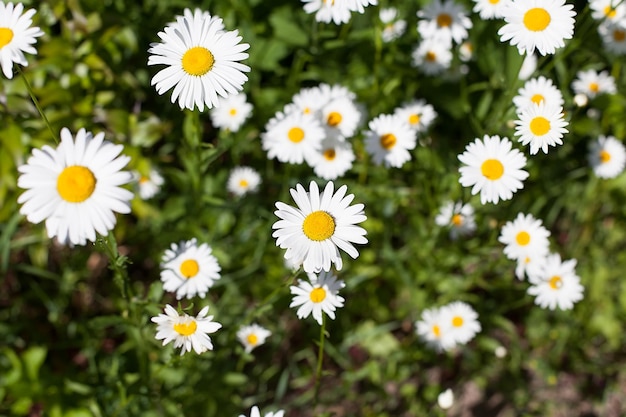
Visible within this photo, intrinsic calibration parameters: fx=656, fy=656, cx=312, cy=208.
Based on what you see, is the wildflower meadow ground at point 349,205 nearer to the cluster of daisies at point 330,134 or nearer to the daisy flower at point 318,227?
the cluster of daisies at point 330,134

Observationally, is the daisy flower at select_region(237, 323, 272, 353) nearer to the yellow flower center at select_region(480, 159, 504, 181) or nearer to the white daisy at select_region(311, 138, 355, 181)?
the white daisy at select_region(311, 138, 355, 181)

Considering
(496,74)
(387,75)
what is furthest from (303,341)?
(496,74)

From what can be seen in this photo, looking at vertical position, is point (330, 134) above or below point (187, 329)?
above

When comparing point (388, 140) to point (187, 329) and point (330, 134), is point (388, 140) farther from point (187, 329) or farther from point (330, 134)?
point (187, 329)

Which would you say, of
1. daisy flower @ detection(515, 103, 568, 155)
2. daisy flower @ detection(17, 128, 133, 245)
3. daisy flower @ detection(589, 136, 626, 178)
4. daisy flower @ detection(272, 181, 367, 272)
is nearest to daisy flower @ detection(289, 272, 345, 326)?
daisy flower @ detection(272, 181, 367, 272)

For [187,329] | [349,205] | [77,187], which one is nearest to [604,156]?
[349,205]
